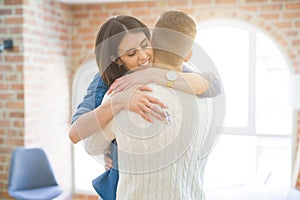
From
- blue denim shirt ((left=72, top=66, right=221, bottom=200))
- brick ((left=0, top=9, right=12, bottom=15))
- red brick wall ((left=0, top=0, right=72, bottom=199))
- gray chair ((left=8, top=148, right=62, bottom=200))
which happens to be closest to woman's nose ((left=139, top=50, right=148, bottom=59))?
blue denim shirt ((left=72, top=66, right=221, bottom=200))

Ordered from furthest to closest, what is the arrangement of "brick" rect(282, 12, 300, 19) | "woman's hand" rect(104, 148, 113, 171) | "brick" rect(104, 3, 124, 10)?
"brick" rect(104, 3, 124, 10) < "brick" rect(282, 12, 300, 19) < "woman's hand" rect(104, 148, 113, 171)

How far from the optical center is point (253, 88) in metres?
3.24

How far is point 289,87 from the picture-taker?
2.87m

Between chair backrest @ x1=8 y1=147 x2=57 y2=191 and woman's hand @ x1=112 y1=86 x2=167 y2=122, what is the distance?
2339 millimetres

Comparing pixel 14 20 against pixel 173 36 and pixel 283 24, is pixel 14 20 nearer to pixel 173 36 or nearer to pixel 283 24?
pixel 283 24

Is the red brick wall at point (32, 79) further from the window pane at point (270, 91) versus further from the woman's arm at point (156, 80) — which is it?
the woman's arm at point (156, 80)

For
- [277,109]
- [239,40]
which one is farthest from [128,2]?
[277,109]

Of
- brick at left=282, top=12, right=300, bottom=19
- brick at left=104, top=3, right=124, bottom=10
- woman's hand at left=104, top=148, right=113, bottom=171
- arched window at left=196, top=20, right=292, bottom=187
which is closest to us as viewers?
woman's hand at left=104, top=148, right=113, bottom=171

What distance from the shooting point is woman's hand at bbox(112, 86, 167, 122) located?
0.70 meters

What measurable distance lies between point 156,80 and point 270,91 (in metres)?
Result: 2.79

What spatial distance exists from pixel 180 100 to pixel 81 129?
0.22 m

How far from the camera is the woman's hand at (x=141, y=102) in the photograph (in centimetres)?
70

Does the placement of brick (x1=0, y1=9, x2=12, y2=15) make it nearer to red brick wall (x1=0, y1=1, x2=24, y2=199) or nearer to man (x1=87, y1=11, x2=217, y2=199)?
red brick wall (x1=0, y1=1, x2=24, y2=199)

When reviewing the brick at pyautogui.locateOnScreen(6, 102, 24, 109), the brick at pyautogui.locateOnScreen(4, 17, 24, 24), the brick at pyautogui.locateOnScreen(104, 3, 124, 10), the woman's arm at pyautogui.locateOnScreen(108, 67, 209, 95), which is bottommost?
the brick at pyautogui.locateOnScreen(6, 102, 24, 109)
